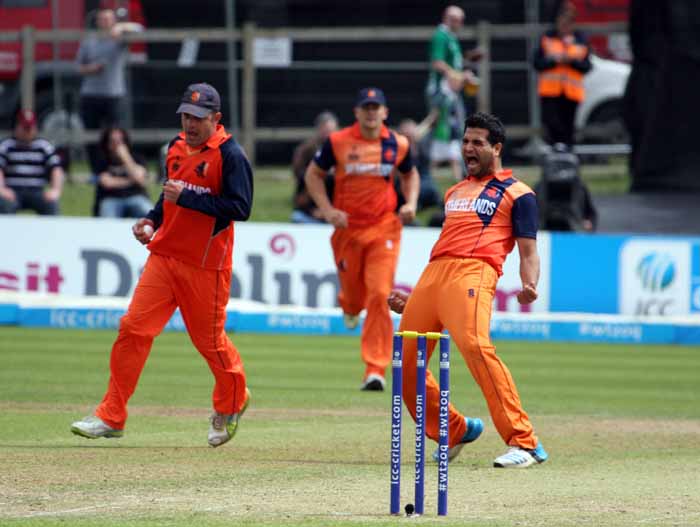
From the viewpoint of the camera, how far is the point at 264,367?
15.9m

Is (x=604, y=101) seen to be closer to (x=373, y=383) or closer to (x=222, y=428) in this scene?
(x=373, y=383)

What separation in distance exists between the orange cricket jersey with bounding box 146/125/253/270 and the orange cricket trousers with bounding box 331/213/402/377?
3501mm

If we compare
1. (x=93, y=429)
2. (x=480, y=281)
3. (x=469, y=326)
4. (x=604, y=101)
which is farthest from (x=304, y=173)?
(x=469, y=326)

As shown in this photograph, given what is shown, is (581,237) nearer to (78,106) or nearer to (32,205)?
(32,205)

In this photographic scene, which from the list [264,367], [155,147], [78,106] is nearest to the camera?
[264,367]

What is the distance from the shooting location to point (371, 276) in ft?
45.6

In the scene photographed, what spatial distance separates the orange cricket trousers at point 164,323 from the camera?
33.3 feet

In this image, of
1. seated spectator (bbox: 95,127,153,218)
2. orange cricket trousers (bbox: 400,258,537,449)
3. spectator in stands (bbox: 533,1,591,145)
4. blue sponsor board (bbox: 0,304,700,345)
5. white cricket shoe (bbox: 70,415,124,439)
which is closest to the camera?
orange cricket trousers (bbox: 400,258,537,449)

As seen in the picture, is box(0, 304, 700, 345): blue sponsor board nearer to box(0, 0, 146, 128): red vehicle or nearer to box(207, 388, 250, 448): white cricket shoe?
box(0, 0, 146, 128): red vehicle

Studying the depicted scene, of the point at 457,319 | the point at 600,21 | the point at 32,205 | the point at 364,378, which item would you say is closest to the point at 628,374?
the point at 364,378

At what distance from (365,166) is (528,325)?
6099 mm

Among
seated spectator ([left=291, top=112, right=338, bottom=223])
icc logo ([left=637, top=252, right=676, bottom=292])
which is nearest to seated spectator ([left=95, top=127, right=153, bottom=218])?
seated spectator ([left=291, top=112, right=338, bottom=223])

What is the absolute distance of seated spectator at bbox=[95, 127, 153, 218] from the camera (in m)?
21.2

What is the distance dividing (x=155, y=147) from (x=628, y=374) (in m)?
13.4
